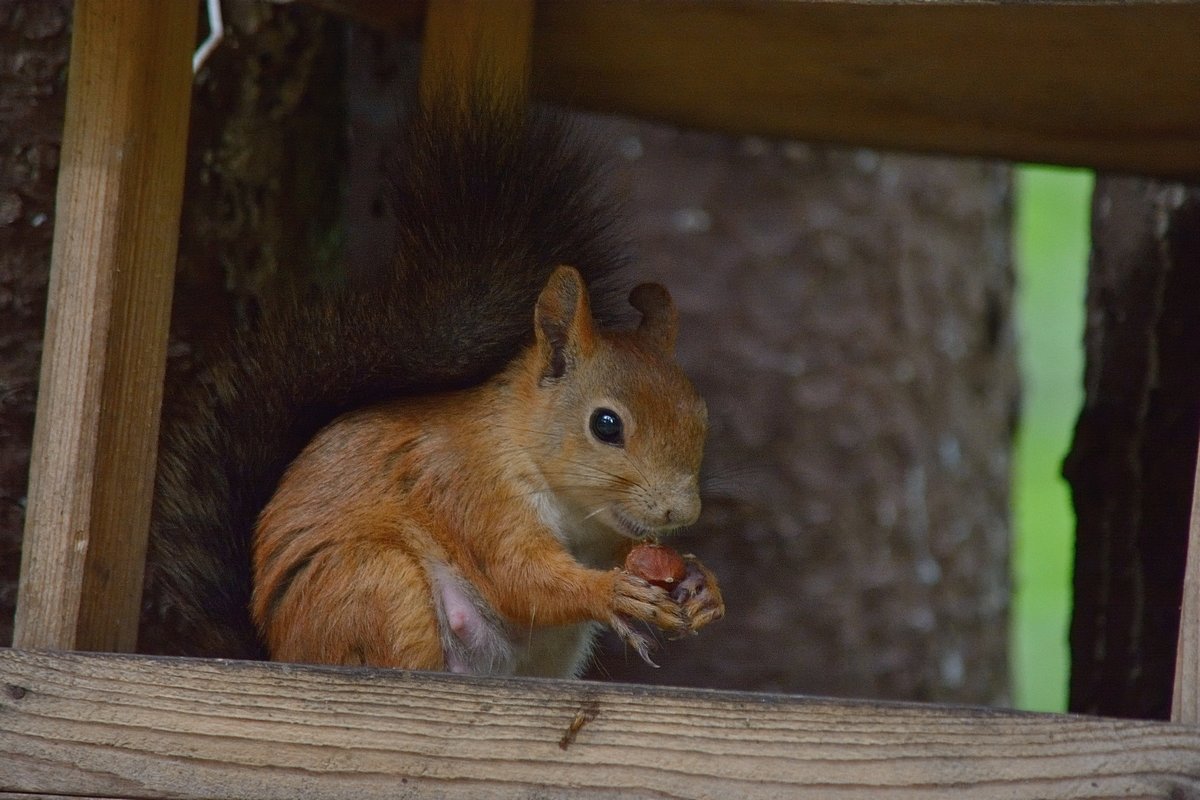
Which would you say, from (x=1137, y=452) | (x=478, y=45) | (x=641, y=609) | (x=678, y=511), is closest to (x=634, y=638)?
(x=641, y=609)

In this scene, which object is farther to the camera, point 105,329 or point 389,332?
point 389,332

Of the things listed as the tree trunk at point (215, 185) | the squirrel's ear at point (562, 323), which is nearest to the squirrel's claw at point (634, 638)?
the squirrel's ear at point (562, 323)

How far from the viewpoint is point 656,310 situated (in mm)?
2021

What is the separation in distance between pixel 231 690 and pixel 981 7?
1.04 metres

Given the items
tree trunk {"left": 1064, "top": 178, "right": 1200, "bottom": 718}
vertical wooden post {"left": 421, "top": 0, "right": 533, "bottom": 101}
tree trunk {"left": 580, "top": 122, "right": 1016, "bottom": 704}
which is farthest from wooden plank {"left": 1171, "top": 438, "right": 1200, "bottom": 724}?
tree trunk {"left": 580, "top": 122, "right": 1016, "bottom": 704}

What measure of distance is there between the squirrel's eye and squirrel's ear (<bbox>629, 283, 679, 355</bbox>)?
8.9 inches

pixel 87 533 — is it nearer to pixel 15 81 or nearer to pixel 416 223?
pixel 416 223

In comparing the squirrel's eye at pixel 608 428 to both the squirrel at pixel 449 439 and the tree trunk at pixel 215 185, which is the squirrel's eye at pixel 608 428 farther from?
the tree trunk at pixel 215 185

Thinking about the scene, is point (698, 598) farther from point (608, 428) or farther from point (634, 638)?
point (608, 428)

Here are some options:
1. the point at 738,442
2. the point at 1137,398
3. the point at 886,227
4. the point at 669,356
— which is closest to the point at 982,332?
the point at 886,227

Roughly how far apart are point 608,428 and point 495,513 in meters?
0.17

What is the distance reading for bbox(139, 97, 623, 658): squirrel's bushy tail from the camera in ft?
5.82

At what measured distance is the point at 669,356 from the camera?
1.96 meters

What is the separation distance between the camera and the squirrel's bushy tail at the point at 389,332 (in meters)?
1.77
